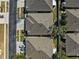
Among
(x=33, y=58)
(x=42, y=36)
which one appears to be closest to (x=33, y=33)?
(x=42, y=36)

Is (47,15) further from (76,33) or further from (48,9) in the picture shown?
(76,33)

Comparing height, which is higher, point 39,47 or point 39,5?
point 39,5

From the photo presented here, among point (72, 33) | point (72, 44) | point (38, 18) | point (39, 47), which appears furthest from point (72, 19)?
point (39, 47)

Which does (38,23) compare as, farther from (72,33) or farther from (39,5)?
(72,33)

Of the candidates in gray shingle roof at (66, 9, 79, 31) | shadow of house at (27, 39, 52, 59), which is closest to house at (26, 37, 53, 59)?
shadow of house at (27, 39, 52, 59)

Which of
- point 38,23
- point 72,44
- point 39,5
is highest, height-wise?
point 39,5
